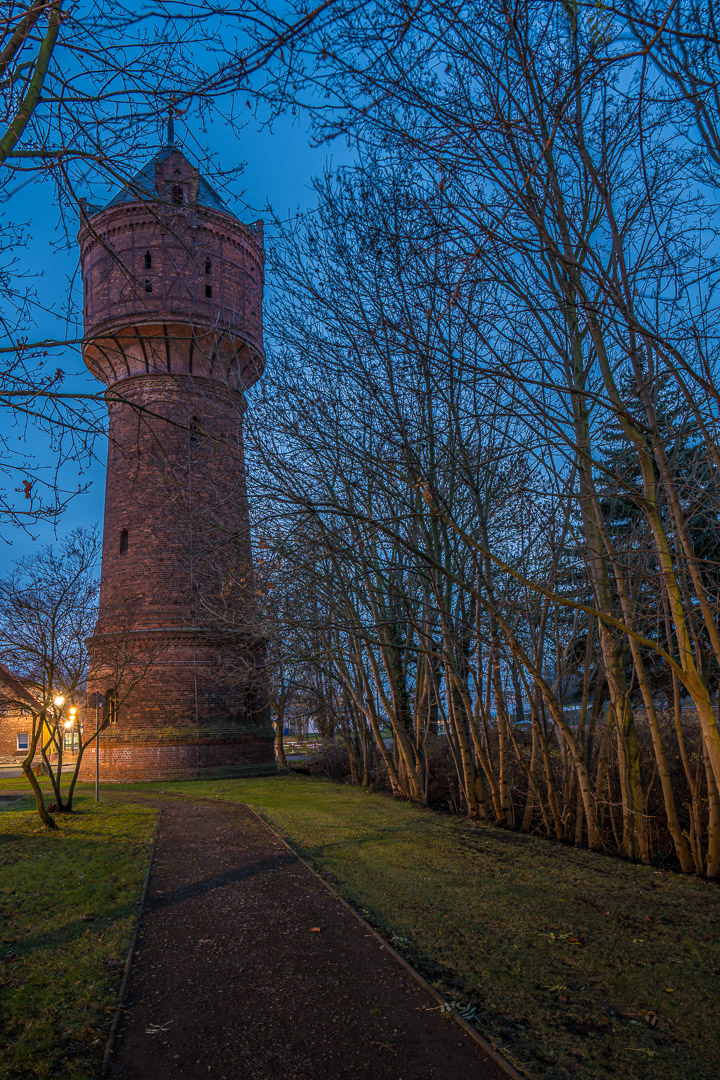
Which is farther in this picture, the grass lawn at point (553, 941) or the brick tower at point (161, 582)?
the brick tower at point (161, 582)

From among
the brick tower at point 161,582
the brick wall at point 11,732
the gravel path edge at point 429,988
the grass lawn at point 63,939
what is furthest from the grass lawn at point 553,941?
the brick wall at point 11,732

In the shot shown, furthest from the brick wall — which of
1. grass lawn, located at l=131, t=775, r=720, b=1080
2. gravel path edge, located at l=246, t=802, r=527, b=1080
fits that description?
gravel path edge, located at l=246, t=802, r=527, b=1080

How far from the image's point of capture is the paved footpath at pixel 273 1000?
13.1 ft

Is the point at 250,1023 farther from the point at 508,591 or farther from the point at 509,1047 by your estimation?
the point at 508,591

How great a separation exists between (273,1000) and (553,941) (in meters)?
2.34

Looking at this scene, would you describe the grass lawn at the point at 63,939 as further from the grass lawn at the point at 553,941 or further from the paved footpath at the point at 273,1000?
the grass lawn at the point at 553,941

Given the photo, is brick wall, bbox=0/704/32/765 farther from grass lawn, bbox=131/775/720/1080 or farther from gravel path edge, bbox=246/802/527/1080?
gravel path edge, bbox=246/802/527/1080

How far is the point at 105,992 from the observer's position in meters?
5.04

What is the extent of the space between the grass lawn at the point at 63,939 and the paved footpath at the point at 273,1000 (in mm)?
207

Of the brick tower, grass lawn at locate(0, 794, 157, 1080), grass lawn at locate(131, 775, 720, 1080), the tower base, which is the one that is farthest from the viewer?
the brick tower

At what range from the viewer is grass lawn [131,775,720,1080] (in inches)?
163

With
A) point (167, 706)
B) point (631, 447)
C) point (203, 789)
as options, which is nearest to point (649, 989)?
point (631, 447)

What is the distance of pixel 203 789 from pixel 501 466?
12.1 m

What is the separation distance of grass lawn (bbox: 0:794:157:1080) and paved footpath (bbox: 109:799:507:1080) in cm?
21
